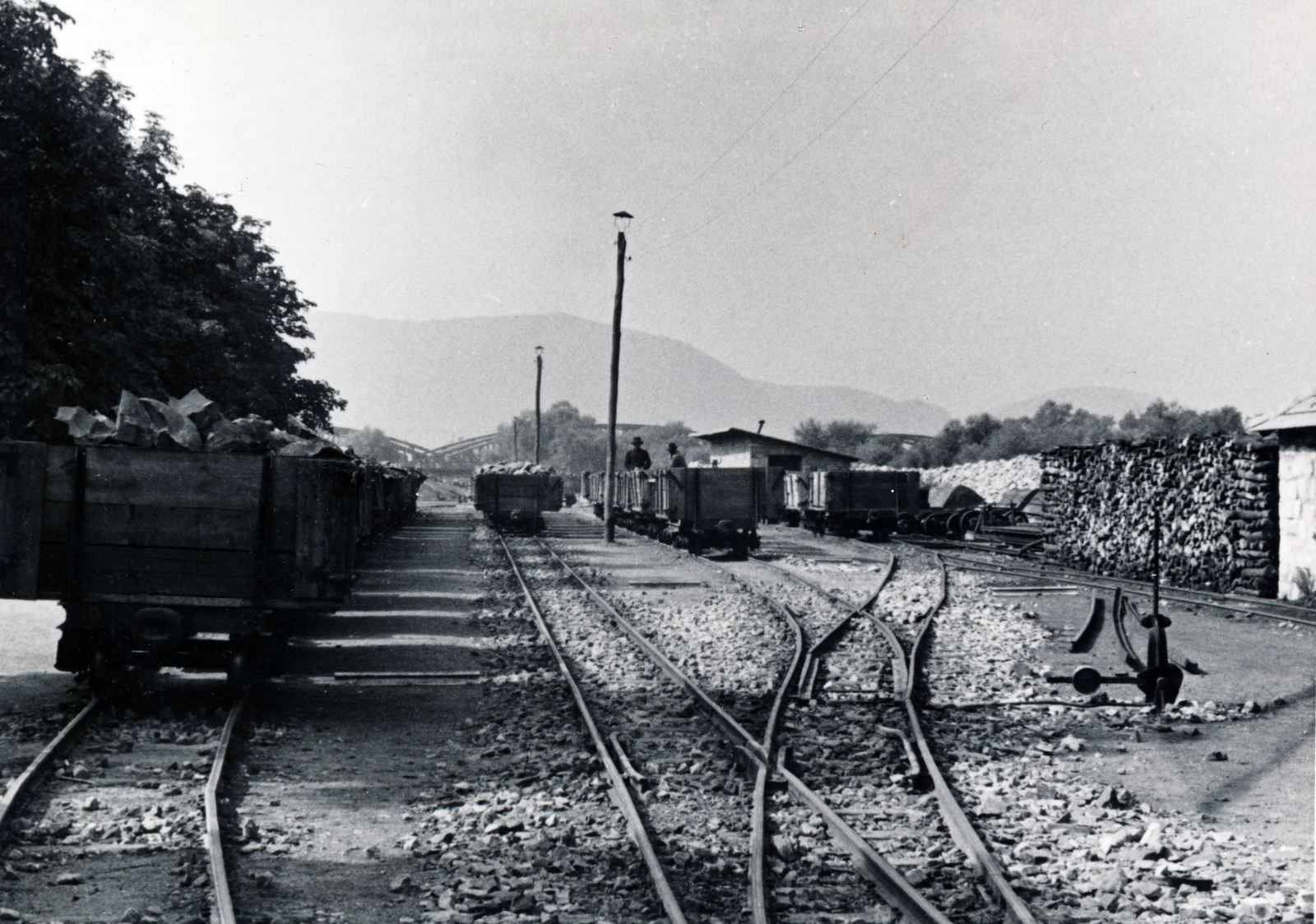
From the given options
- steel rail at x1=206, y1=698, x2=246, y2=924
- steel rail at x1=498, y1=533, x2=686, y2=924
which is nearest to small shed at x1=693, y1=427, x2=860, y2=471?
steel rail at x1=498, y1=533, x2=686, y2=924

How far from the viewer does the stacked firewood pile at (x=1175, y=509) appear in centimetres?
1595

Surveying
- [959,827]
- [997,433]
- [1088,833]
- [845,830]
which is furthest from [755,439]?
[845,830]

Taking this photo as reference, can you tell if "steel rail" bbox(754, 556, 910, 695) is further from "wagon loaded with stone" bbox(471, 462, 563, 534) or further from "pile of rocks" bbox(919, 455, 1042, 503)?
"pile of rocks" bbox(919, 455, 1042, 503)

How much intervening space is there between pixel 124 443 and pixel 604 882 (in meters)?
4.58

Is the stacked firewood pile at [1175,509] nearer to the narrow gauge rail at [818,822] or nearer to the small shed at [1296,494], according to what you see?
the small shed at [1296,494]

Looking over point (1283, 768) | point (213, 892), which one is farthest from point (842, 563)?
point (213, 892)

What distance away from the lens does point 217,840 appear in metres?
4.79

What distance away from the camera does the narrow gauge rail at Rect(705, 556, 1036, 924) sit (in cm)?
460

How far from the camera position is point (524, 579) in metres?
17.7

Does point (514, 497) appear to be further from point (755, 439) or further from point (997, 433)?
point (997, 433)

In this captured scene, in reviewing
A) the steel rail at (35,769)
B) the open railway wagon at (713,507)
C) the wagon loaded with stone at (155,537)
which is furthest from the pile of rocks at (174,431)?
the open railway wagon at (713,507)

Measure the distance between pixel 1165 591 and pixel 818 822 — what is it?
12.9 meters

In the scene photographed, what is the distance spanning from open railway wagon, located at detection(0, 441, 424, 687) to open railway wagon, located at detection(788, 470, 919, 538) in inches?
881

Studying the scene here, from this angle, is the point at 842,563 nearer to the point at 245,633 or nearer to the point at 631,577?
the point at 631,577
